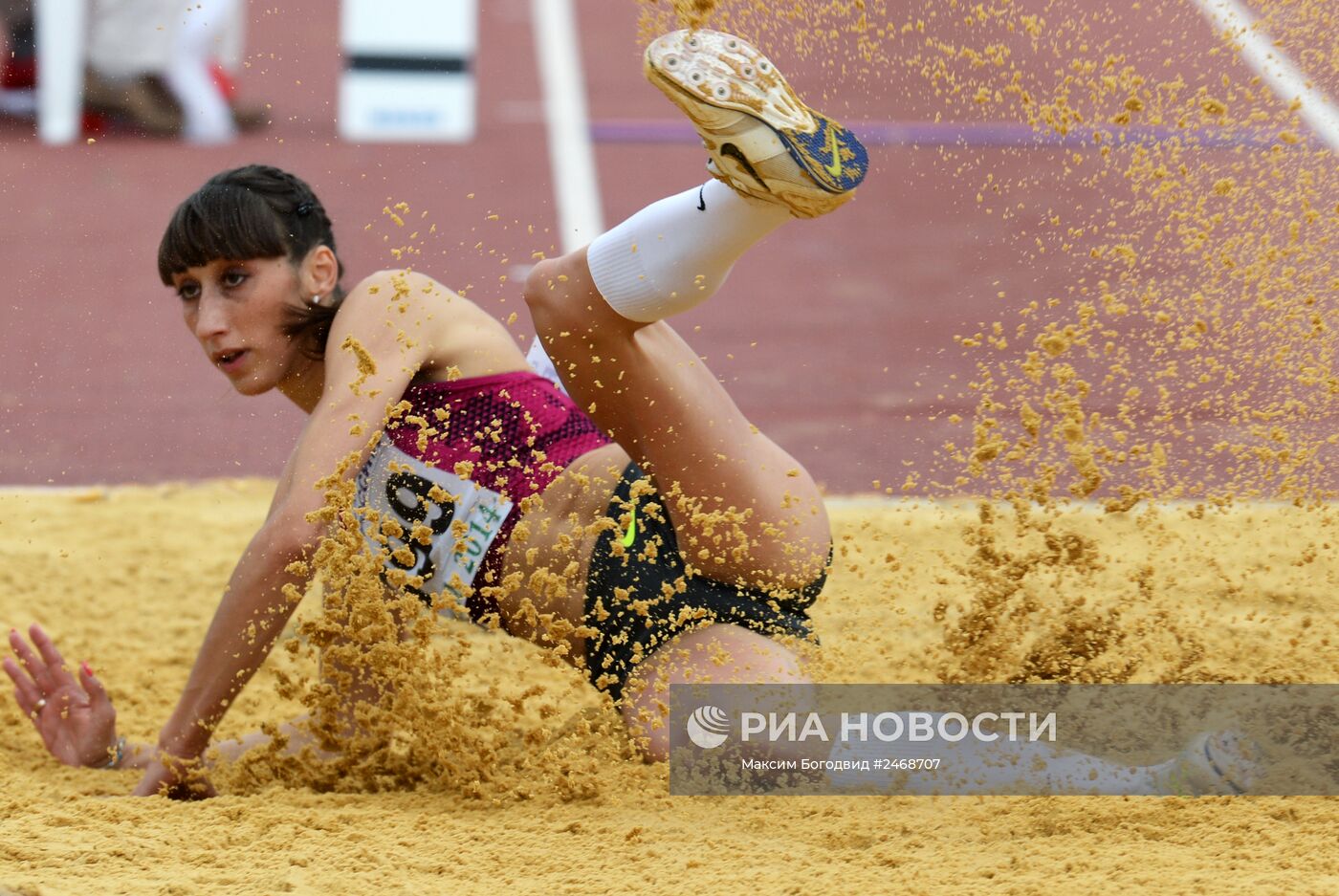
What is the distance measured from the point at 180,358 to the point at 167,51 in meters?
2.73

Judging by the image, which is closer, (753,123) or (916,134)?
(753,123)

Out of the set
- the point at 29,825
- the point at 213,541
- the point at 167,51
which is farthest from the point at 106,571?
the point at 167,51

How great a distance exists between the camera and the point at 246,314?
2.78 m

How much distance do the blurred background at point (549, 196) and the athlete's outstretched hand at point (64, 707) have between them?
1914 millimetres

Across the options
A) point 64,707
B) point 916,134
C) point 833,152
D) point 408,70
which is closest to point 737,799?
point 833,152

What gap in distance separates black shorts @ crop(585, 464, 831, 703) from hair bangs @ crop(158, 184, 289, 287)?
740 mm

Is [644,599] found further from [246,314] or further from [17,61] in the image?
[17,61]

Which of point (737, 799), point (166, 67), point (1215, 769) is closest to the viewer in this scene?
point (1215, 769)

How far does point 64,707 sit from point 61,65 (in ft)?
19.8

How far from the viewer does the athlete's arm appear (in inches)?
100

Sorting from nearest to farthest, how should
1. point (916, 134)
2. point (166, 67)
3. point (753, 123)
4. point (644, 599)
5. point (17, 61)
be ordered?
point (753, 123) < point (644, 599) < point (916, 134) < point (166, 67) < point (17, 61)

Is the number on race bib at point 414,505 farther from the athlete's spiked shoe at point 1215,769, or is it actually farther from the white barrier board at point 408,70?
the white barrier board at point 408,70

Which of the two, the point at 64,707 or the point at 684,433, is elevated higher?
the point at 684,433

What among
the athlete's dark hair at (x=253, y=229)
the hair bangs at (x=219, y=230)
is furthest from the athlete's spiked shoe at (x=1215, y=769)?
the hair bangs at (x=219, y=230)
